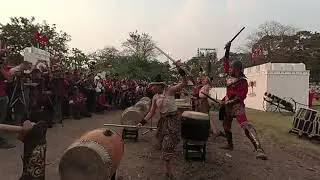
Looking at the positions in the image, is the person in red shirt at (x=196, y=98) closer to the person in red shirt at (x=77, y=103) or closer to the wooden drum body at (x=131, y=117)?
the wooden drum body at (x=131, y=117)

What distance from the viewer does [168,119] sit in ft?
29.2

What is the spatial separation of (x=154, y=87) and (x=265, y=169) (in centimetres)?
320

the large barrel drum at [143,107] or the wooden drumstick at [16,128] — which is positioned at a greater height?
the wooden drumstick at [16,128]

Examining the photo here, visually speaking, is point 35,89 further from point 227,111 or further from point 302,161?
point 302,161

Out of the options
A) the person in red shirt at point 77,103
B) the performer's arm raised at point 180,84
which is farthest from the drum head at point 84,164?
the person in red shirt at point 77,103

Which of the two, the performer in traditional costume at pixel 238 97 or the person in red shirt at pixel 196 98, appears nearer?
the performer in traditional costume at pixel 238 97

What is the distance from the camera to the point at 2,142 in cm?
1086

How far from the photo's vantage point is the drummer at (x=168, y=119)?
8750 millimetres

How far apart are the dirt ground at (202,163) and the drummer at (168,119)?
55 cm

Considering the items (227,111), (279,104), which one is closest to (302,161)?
(227,111)

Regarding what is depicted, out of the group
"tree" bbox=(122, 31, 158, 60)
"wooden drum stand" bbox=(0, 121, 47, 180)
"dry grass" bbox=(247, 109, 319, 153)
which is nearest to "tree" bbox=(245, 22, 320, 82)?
"tree" bbox=(122, 31, 158, 60)

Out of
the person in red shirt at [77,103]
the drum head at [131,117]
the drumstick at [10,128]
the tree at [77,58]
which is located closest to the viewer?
the drumstick at [10,128]

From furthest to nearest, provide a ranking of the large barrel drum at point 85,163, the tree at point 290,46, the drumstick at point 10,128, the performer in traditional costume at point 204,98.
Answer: the tree at point 290,46
the performer in traditional costume at point 204,98
the large barrel drum at point 85,163
the drumstick at point 10,128

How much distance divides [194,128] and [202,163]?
0.78 m
